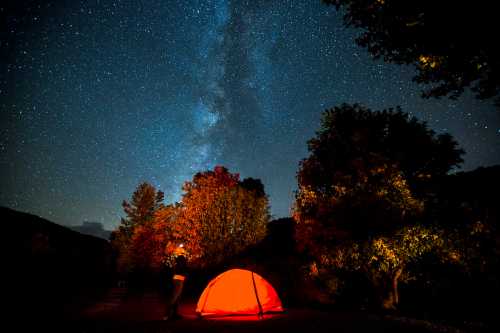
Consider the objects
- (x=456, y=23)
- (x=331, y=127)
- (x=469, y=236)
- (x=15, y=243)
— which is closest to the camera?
(x=456, y=23)

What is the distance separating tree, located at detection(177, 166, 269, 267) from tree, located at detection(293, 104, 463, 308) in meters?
8.47

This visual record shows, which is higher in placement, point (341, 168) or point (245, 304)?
point (341, 168)

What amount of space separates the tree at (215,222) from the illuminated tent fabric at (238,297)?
481 inches

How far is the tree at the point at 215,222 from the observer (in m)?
23.8

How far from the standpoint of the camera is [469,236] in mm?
12477

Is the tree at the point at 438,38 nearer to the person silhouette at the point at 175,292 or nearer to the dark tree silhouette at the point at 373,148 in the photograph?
the dark tree silhouette at the point at 373,148

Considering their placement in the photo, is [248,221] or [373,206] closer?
[373,206]

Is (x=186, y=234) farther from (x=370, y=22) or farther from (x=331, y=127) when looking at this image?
(x=370, y=22)

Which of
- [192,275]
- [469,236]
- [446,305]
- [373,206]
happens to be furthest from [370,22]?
[192,275]

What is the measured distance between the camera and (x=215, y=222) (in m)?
24.2

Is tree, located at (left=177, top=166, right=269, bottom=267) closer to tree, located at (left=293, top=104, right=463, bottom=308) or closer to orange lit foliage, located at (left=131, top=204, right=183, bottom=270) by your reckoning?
tree, located at (left=293, top=104, right=463, bottom=308)

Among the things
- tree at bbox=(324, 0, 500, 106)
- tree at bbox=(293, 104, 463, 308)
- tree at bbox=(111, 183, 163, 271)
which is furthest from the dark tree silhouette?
tree at bbox=(111, 183, 163, 271)

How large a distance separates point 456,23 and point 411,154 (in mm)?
10837

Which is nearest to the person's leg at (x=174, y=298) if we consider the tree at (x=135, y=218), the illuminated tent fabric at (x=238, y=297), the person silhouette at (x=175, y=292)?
the person silhouette at (x=175, y=292)
